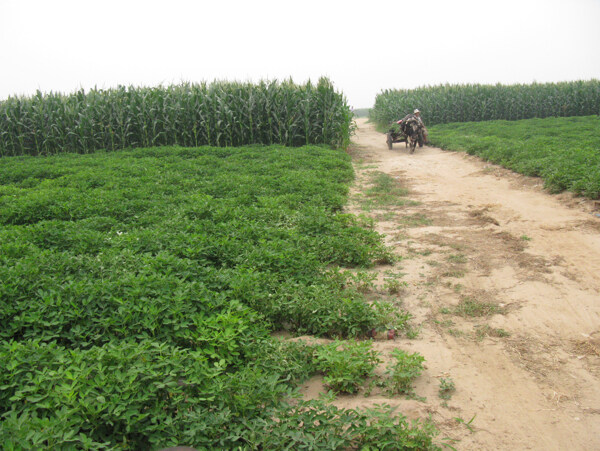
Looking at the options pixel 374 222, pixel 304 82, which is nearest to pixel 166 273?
pixel 374 222

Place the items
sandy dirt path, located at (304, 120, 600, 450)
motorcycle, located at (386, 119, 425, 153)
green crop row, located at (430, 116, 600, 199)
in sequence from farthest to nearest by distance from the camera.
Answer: motorcycle, located at (386, 119, 425, 153), green crop row, located at (430, 116, 600, 199), sandy dirt path, located at (304, 120, 600, 450)

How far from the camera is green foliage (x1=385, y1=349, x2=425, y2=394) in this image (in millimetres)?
3396

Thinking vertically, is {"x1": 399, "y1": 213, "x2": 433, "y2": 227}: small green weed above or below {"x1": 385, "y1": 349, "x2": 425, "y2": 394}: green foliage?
above

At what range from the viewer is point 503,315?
455 cm

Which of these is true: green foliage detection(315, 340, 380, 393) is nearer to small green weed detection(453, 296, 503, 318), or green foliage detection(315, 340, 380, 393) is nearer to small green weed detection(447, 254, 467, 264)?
small green weed detection(453, 296, 503, 318)

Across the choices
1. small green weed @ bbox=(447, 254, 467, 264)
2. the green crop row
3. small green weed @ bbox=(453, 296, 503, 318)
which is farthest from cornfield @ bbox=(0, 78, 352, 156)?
small green weed @ bbox=(453, 296, 503, 318)

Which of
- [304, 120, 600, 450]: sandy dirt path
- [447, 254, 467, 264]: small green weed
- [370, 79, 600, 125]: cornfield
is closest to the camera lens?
[304, 120, 600, 450]: sandy dirt path

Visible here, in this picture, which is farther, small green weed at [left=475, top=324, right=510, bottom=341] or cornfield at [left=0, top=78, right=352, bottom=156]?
cornfield at [left=0, top=78, right=352, bottom=156]

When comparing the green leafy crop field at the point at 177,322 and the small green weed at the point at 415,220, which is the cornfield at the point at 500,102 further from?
the green leafy crop field at the point at 177,322

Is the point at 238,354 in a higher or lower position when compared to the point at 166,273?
lower

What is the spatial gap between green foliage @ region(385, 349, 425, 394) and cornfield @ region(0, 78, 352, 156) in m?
14.7

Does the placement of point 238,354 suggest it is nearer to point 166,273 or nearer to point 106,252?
point 166,273

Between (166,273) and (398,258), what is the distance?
3466 mm

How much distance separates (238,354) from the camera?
138 inches
